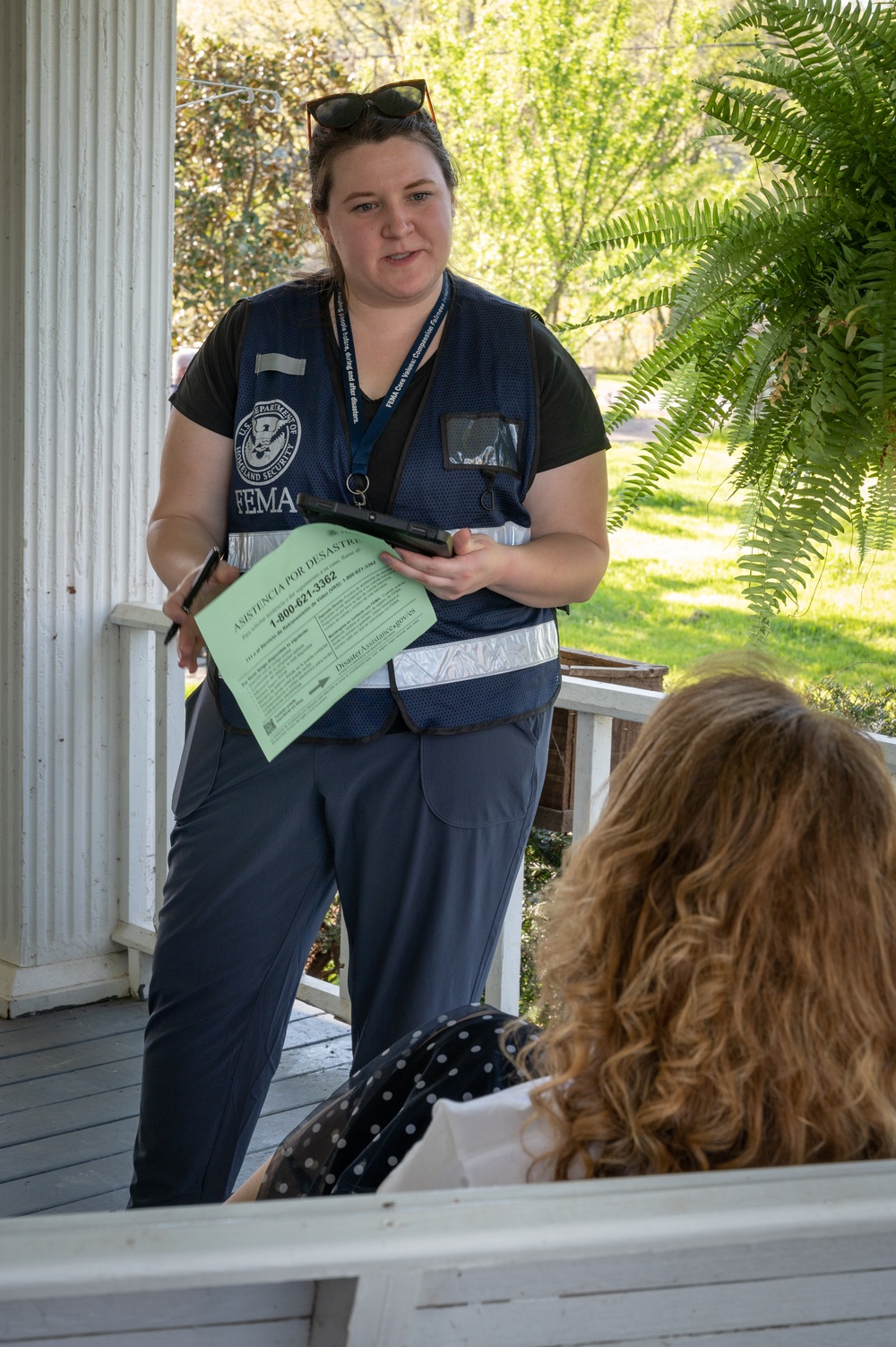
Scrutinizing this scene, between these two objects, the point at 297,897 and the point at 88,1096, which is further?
the point at 88,1096

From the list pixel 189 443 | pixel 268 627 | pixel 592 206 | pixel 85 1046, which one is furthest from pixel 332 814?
pixel 592 206

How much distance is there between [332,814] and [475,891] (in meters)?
0.20

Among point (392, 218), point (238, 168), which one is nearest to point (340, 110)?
point (392, 218)

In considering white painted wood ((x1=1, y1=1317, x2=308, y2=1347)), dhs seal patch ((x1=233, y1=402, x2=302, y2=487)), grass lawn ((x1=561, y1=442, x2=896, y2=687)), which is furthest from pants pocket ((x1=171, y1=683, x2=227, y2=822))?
grass lawn ((x1=561, y1=442, x2=896, y2=687))

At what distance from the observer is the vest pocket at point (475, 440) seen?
5.05ft

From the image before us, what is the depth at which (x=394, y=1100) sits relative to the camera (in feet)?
3.34

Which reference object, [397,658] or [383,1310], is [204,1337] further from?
[397,658]

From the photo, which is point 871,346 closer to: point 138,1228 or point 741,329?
point 741,329

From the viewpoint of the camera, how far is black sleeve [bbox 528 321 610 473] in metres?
1.59

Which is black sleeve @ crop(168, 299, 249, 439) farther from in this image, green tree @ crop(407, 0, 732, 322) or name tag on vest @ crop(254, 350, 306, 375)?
green tree @ crop(407, 0, 732, 322)

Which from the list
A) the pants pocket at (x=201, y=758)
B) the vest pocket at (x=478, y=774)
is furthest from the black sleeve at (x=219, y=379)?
the vest pocket at (x=478, y=774)

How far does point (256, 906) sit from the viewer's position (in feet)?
5.35

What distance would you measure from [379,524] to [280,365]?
0.31 meters

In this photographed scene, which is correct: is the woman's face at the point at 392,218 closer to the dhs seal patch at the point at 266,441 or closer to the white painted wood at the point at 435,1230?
the dhs seal patch at the point at 266,441
